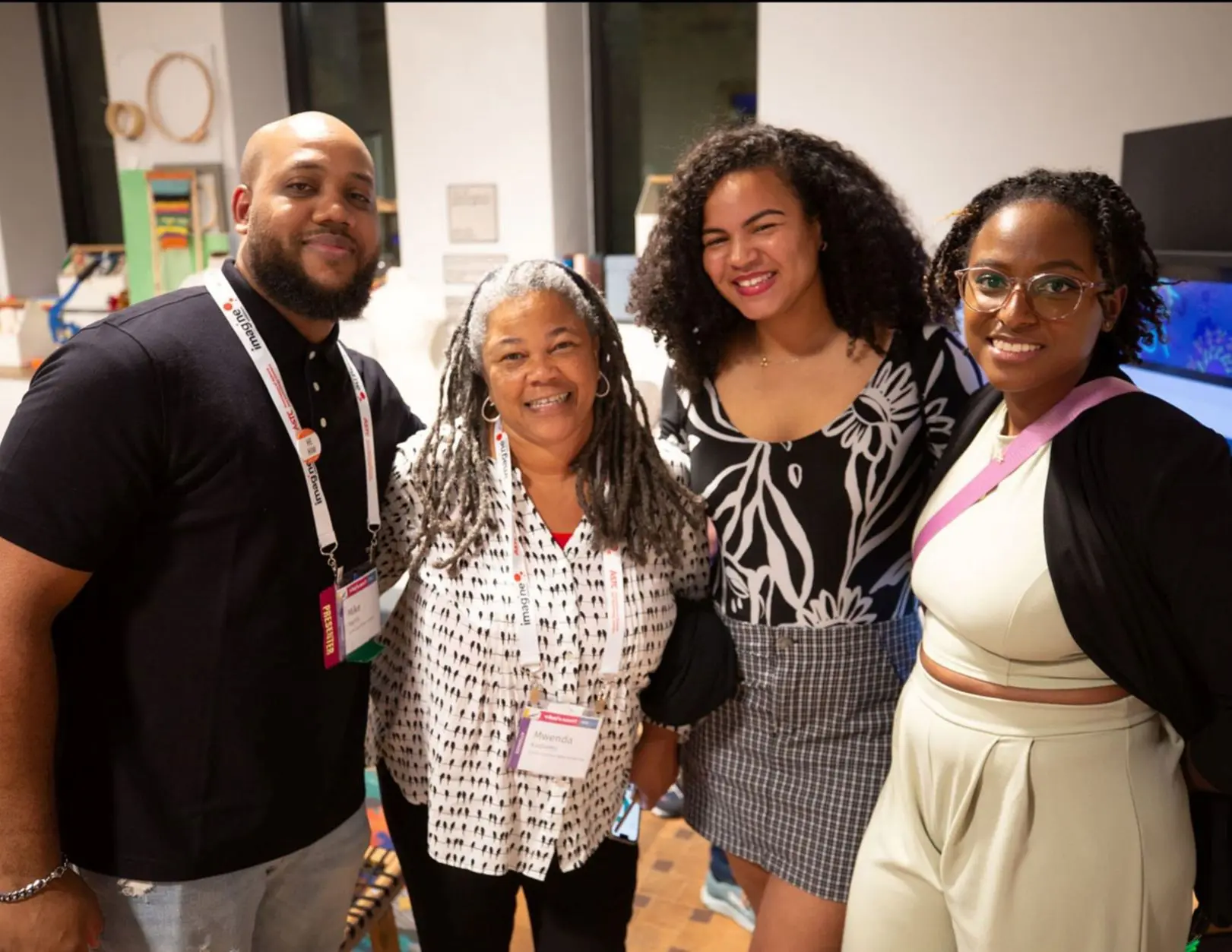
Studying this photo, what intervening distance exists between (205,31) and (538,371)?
14.5 ft

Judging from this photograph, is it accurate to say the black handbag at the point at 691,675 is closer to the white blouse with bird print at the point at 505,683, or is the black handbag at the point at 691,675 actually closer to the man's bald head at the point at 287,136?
the white blouse with bird print at the point at 505,683

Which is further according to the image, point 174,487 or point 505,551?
point 505,551

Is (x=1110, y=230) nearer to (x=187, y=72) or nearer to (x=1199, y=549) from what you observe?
(x=1199, y=549)

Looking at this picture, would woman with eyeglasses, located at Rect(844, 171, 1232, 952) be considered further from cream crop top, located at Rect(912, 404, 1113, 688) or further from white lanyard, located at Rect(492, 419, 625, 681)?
white lanyard, located at Rect(492, 419, 625, 681)

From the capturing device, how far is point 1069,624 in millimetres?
1243

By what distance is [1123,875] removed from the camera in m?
1.25

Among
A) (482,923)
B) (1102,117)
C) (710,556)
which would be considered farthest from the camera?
(1102,117)

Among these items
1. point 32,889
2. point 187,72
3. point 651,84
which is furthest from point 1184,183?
point 187,72

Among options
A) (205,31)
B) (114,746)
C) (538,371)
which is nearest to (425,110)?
(205,31)

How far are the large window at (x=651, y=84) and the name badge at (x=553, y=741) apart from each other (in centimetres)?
372

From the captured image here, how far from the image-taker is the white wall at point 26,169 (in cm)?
559

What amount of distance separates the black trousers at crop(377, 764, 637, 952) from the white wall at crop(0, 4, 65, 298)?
17.5ft

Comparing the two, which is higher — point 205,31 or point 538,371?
point 205,31

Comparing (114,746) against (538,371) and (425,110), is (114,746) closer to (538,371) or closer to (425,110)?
(538,371)
